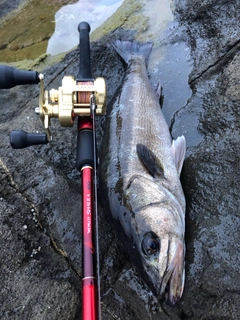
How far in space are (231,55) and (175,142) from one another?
5.45ft

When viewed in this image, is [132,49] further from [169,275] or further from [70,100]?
[169,275]

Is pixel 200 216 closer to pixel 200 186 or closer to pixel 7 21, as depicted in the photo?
pixel 200 186

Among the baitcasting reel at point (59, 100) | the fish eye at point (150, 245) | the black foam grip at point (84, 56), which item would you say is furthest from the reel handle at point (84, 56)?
the fish eye at point (150, 245)

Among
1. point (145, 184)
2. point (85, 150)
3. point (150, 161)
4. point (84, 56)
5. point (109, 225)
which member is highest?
point (84, 56)

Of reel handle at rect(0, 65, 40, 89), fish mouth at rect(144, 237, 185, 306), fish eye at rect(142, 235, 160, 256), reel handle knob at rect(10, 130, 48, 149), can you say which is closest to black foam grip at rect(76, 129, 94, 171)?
reel handle knob at rect(10, 130, 48, 149)

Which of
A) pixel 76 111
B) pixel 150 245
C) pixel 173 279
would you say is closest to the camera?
pixel 173 279

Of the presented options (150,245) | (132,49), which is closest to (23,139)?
(150,245)

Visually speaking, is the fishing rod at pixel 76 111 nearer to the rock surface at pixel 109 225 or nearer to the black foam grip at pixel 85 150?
the black foam grip at pixel 85 150

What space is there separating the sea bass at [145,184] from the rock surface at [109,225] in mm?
254

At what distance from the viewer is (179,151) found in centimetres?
372

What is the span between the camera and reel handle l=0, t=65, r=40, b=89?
2.95 m

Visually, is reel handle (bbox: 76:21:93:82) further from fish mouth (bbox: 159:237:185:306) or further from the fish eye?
fish mouth (bbox: 159:237:185:306)

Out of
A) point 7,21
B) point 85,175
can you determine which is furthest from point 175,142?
point 7,21

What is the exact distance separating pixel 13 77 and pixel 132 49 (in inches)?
96.8
